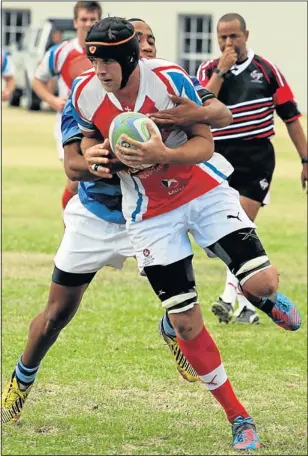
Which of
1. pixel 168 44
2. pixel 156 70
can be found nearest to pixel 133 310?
pixel 156 70

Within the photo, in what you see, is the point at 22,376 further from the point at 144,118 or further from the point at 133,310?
the point at 133,310

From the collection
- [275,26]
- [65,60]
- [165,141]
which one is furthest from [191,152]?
[275,26]

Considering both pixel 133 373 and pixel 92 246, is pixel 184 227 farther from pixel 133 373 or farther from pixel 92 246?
pixel 133 373

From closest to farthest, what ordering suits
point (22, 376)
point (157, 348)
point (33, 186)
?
point (22, 376) → point (157, 348) → point (33, 186)

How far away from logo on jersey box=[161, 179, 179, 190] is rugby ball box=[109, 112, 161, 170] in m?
0.39

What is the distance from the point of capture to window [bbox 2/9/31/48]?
1988 inches

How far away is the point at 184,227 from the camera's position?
6.86m

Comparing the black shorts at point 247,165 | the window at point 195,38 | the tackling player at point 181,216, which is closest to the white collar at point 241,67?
the black shorts at point 247,165

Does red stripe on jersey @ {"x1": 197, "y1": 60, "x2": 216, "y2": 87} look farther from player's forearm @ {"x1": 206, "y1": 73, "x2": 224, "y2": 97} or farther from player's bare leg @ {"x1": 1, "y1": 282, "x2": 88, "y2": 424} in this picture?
player's bare leg @ {"x1": 1, "y1": 282, "x2": 88, "y2": 424}

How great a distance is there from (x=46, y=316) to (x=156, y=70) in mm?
1584

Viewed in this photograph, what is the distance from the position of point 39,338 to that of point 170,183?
124 cm

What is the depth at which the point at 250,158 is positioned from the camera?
33.9 feet

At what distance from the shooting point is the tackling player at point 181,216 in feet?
21.6

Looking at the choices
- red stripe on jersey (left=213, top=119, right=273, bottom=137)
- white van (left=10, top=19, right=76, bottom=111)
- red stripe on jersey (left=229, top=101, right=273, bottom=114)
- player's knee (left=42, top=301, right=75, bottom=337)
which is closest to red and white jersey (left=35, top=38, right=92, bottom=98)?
red stripe on jersey (left=213, top=119, right=273, bottom=137)
